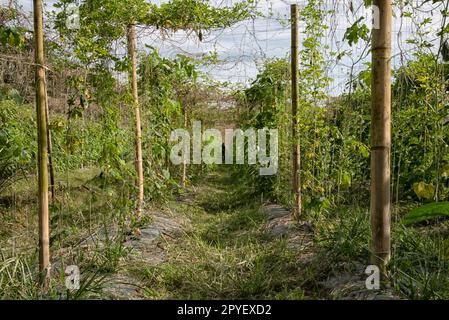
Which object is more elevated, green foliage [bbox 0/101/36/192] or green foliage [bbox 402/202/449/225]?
green foliage [bbox 0/101/36/192]

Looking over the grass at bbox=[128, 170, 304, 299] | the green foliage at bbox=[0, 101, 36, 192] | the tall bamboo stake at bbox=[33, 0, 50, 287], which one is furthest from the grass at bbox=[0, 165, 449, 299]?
the green foliage at bbox=[0, 101, 36, 192]

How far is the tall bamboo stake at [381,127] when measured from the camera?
7.88 feet

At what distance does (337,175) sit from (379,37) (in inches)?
75.4

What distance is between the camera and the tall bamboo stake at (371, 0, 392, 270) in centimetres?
240

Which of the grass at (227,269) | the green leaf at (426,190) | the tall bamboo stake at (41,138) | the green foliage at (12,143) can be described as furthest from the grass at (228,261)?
the green foliage at (12,143)

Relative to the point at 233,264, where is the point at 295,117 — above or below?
above

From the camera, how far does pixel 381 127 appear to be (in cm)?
243

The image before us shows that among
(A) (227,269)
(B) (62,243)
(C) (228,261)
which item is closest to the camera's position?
(A) (227,269)

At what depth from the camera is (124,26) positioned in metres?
4.63

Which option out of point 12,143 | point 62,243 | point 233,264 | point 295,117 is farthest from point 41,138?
point 295,117

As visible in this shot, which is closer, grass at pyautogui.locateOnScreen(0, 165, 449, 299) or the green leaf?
the green leaf

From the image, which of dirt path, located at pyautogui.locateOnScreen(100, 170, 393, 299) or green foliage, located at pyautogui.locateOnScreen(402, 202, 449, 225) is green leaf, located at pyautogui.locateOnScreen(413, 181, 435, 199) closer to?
green foliage, located at pyautogui.locateOnScreen(402, 202, 449, 225)

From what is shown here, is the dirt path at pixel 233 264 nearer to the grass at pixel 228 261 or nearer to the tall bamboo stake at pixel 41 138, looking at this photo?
the grass at pixel 228 261

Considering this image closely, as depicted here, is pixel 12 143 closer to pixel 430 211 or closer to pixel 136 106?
pixel 136 106
